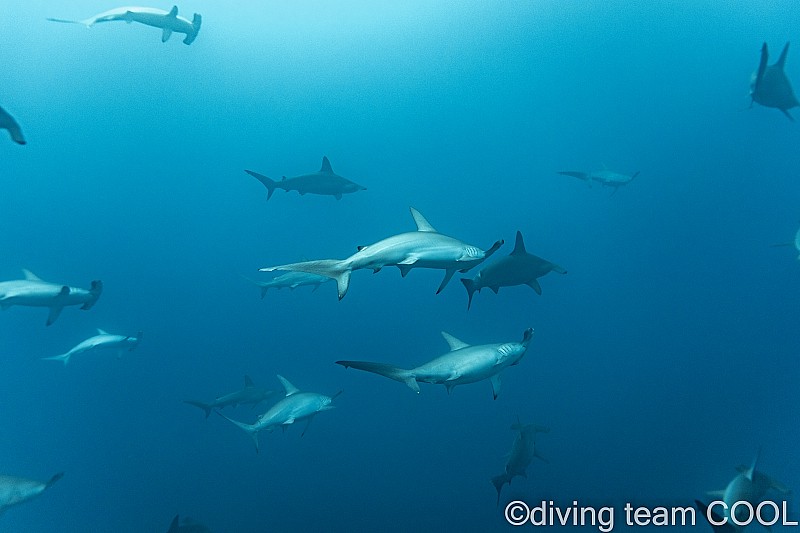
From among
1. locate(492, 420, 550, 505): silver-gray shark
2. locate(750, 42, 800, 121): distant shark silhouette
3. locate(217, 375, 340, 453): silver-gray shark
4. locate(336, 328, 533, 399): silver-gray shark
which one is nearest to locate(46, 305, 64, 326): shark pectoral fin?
locate(217, 375, 340, 453): silver-gray shark

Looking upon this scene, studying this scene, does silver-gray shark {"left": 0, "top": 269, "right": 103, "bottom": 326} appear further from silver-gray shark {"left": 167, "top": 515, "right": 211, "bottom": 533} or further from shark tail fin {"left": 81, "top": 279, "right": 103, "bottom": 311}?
silver-gray shark {"left": 167, "top": 515, "right": 211, "bottom": 533}

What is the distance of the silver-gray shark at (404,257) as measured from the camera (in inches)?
132

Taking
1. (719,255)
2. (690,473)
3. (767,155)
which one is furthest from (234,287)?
(767,155)

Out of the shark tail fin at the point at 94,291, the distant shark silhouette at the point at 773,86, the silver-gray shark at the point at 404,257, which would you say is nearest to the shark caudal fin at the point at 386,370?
the silver-gray shark at the point at 404,257

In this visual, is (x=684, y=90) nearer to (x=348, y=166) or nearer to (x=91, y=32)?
(x=348, y=166)

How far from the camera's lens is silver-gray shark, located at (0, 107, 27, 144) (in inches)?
179

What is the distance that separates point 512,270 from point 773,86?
3791mm

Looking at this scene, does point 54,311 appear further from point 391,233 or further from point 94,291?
point 391,233

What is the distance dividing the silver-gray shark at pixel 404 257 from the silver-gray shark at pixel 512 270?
1103 millimetres

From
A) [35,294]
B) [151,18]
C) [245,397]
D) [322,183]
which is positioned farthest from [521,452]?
[151,18]

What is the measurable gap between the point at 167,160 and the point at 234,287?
13.1m

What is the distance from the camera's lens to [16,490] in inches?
144

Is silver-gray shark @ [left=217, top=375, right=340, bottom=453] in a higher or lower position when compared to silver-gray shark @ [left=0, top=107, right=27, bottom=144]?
lower

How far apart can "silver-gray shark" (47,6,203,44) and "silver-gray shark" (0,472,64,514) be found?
5.77 m
